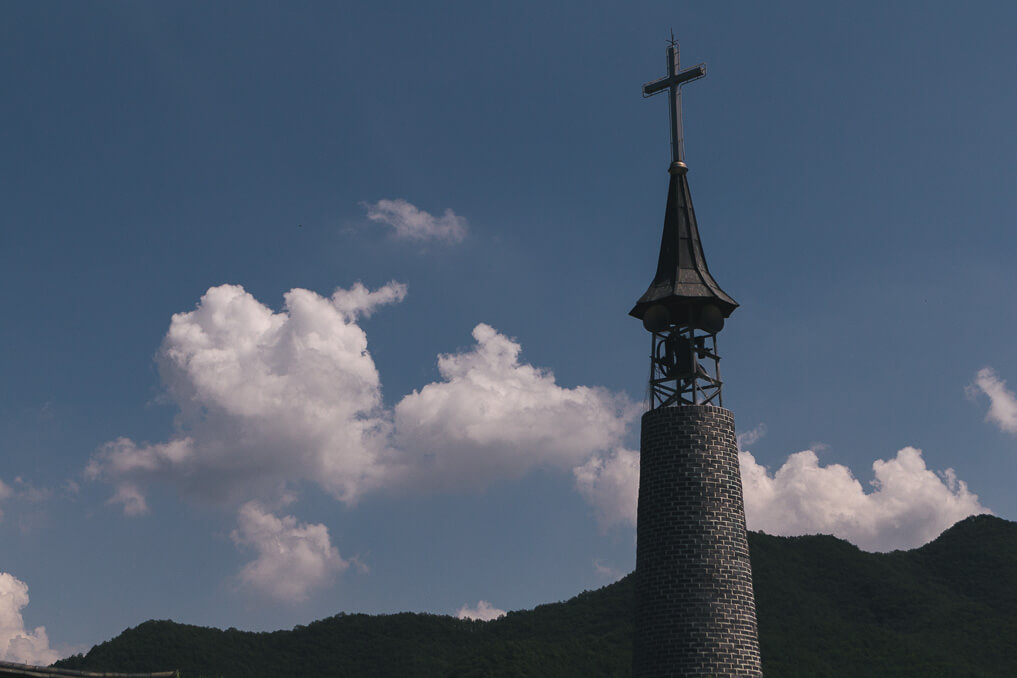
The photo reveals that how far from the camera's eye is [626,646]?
114062 millimetres

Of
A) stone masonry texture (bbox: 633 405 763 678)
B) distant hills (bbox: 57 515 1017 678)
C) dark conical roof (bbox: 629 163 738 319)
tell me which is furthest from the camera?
distant hills (bbox: 57 515 1017 678)

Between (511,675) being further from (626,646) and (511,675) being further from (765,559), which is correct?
(765,559)

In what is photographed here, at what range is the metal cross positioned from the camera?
1539 inches

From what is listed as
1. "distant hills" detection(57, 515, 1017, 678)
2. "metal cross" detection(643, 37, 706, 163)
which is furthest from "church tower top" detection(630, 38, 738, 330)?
"distant hills" detection(57, 515, 1017, 678)

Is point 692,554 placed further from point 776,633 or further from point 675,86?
point 776,633

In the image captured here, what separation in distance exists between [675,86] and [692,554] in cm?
1868

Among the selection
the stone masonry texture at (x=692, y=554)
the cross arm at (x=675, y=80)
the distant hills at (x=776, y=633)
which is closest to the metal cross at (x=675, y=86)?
the cross arm at (x=675, y=80)

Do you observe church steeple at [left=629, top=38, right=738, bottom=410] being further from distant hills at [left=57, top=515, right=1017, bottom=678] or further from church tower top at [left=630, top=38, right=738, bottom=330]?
distant hills at [left=57, top=515, right=1017, bottom=678]

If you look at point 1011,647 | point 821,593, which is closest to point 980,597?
point 821,593

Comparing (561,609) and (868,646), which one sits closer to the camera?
(868,646)

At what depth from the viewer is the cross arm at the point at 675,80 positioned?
130 ft

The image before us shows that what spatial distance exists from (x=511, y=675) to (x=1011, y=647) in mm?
50829

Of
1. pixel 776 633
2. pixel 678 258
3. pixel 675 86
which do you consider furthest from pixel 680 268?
pixel 776 633

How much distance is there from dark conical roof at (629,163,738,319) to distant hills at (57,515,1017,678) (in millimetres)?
69328
